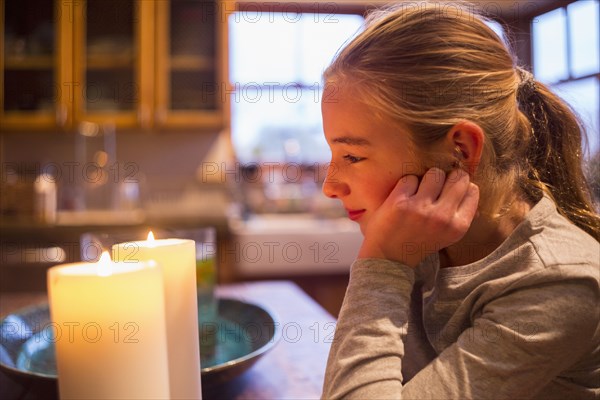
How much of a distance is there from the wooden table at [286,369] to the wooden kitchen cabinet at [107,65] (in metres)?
1.89

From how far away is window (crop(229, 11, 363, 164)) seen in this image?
10.7ft

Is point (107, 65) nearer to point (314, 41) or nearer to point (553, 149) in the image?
point (314, 41)

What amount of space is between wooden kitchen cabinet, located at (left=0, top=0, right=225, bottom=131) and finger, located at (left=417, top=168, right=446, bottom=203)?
2365 mm

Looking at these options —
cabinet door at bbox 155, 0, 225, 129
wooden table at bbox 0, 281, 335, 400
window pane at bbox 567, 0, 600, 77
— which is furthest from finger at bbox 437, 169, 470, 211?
window pane at bbox 567, 0, 600, 77

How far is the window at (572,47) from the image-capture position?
2678mm

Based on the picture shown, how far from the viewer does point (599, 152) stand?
0.85 metres

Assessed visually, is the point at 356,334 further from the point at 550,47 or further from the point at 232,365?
the point at 550,47

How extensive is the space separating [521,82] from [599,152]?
0.27 m

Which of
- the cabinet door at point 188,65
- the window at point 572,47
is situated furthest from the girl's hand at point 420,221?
the cabinet door at point 188,65

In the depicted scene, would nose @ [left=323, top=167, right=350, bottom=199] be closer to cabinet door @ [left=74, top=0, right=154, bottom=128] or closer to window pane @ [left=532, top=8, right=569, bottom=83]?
cabinet door @ [left=74, top=0, right=154, bottom=128]

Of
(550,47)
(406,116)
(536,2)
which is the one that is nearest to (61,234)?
(406,116)

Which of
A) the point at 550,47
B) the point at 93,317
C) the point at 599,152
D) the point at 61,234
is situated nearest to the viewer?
the point at 93,317

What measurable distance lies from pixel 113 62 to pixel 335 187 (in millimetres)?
2522

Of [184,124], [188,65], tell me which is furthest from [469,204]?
[188,65]
